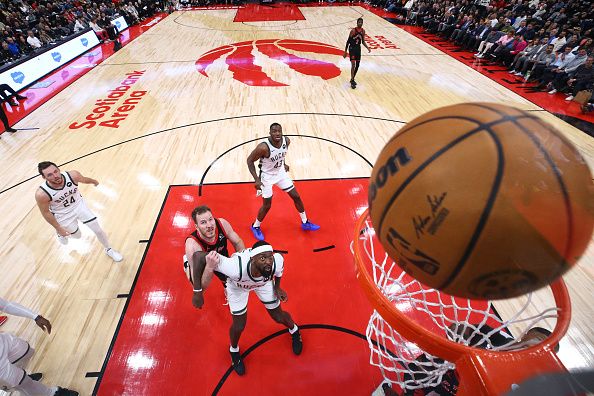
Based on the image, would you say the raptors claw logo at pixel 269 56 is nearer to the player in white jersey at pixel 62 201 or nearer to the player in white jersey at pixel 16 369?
the player in white jersey at pixel 62 201

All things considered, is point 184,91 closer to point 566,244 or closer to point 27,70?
point 27,70

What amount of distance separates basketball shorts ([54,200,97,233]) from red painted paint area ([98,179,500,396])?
0.85 m

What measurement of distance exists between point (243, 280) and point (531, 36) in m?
12.7

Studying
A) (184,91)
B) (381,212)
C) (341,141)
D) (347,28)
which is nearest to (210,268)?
(381,212)

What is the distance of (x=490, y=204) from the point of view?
2.96 ft

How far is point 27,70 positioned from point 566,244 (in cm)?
1310

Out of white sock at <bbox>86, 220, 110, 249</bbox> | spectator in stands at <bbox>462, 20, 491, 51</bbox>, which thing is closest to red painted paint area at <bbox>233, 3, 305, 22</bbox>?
spectator in stands at <bbox>462, 20, 491, 51</bbox>

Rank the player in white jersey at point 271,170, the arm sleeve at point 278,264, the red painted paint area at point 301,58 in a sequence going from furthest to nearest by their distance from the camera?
the red painted paint area at point 301,58 → the player in white jersey at point 271,170 → the arm sleeve at point 278,264

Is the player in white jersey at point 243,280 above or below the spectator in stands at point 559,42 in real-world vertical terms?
below

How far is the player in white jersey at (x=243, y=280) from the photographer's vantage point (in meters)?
2.62

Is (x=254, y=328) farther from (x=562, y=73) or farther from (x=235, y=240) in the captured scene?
(x=562, y=73)

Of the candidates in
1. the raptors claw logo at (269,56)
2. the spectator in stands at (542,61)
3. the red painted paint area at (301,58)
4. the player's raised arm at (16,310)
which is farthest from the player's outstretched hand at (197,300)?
the spectator in stands at (542,61)

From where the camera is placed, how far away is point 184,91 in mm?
9336

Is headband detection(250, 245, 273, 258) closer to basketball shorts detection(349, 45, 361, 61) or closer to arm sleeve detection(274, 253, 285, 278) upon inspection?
arm sleeve detection(274, 253, 285, 278)
